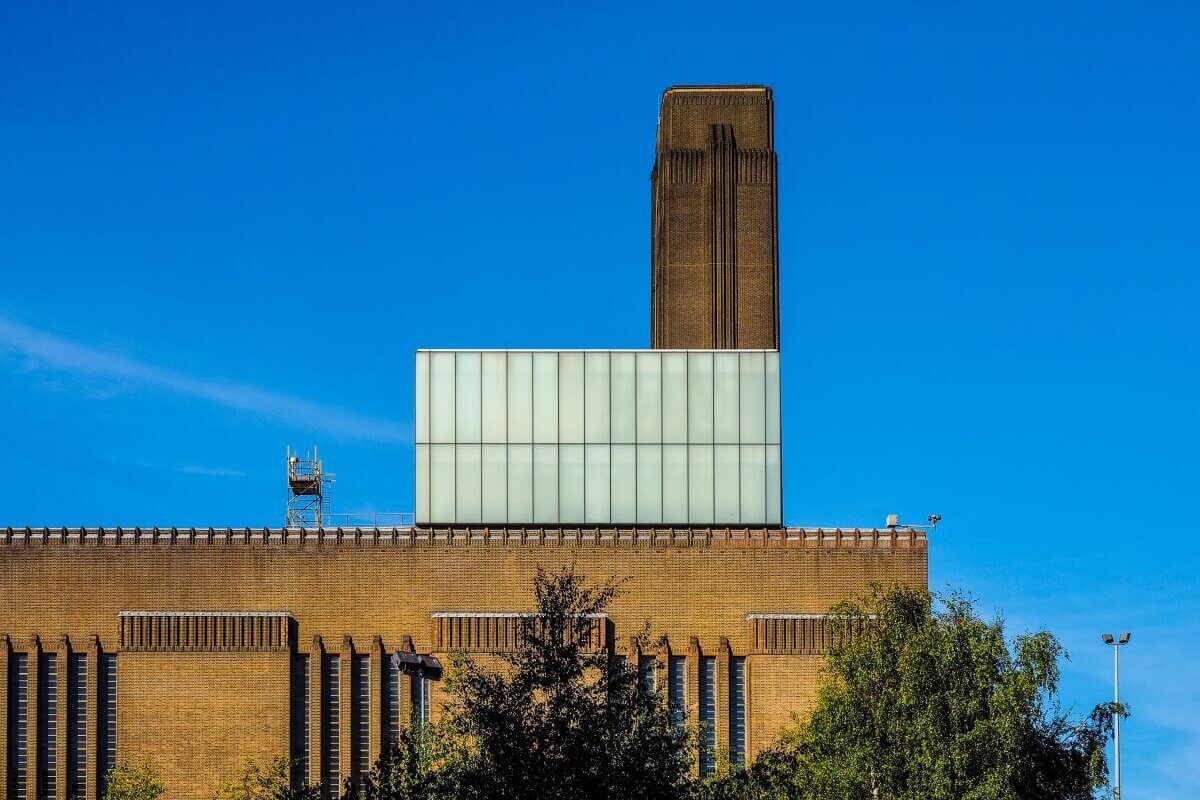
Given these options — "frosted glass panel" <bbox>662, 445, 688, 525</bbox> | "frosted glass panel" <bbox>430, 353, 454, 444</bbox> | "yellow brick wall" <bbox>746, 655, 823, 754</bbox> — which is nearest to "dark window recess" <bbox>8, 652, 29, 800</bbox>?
"frosted glass panel" <bbox>430, 353, 454, 444</bbox>

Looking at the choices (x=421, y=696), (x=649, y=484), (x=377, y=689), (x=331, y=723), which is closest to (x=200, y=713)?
(x=331, y=723)

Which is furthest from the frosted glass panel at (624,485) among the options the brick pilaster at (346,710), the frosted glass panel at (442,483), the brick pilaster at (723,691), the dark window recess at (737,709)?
the brick pilaster at (346,710)

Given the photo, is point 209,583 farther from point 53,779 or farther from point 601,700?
point 601,700

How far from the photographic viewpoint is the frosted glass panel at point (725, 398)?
74812 mm

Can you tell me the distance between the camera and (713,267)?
79.0 meters

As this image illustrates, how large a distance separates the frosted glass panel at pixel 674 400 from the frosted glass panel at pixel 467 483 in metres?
7.40

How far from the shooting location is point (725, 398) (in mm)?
75062

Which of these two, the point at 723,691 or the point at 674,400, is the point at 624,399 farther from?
the point at 723,691

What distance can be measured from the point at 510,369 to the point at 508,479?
4337mm

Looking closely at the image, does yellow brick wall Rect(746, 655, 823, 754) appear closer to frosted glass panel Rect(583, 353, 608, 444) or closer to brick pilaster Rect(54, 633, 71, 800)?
frosted glass panel Rect(583, 353, 608, 444)

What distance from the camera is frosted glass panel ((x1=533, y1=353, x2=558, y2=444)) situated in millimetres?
74750

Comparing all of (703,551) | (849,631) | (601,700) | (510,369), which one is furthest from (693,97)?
(601,700)

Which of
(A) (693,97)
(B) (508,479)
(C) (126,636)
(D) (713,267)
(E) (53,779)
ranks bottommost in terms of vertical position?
(E) (53,779)

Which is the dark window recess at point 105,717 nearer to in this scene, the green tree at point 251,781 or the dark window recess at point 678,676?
the green tree at point 251,781
